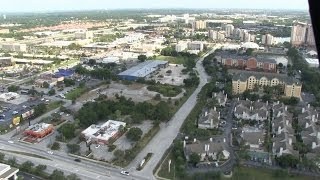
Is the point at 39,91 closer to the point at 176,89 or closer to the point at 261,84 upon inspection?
the point at 176,89

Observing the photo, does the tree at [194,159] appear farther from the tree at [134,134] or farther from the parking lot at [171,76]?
the parking lot at [171,76]

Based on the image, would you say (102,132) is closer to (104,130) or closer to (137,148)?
(104,130)

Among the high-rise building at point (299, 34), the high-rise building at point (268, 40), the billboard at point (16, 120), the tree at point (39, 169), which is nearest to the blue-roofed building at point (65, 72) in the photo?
the billboard at point (16, 120)

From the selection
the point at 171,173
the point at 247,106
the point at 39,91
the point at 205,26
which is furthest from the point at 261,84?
the point at 205,26

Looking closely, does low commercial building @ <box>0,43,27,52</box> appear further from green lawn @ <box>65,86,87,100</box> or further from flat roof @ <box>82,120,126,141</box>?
flat roof @ <box>82,120,126,141</box>

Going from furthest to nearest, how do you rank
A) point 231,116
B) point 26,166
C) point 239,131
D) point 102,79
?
point 102,79, point 231,116, point 239,131, point 26,166
